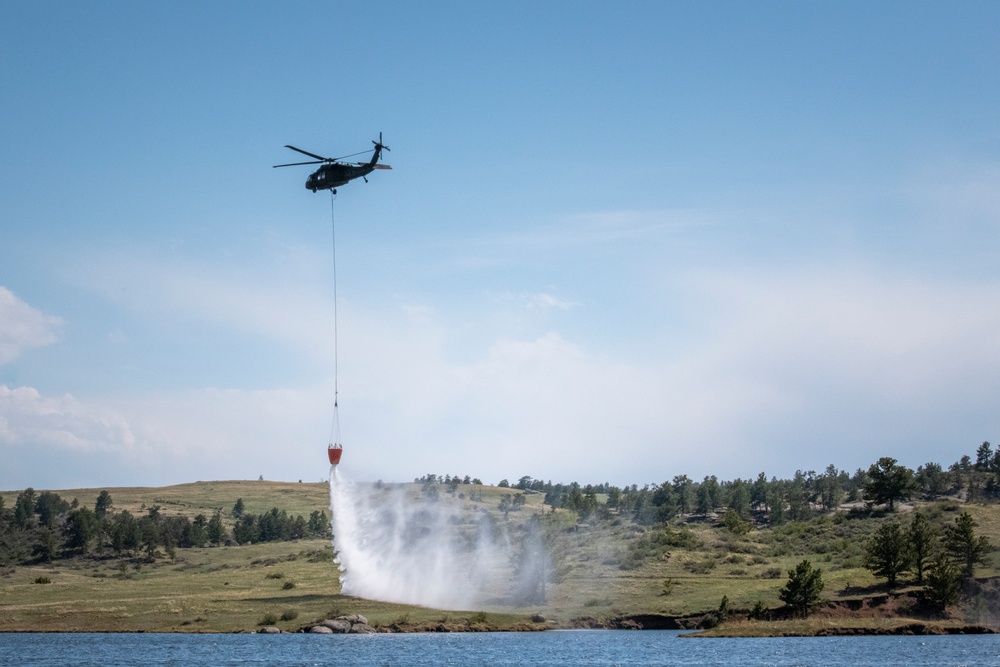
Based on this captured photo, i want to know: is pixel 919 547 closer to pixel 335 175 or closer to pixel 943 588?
pixel 943 588

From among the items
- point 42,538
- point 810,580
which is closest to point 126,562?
point 42,538

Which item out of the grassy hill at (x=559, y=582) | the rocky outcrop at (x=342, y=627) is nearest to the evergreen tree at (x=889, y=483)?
the grassy hill at (x=559, y=582)

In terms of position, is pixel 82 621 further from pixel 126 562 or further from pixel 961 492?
pixel 961 492

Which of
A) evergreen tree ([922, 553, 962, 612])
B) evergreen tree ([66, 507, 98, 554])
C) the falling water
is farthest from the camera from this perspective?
evergreen tree ([66, 507, 98, 554])

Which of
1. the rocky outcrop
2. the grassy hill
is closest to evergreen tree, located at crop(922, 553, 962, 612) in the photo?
the grassy hill

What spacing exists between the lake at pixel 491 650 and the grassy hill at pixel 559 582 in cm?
637

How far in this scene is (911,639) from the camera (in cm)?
9412

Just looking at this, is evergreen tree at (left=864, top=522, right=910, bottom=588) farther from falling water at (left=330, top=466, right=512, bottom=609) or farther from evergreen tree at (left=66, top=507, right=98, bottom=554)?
evergreen tree at (left=66, top=507, right=98, bottom=554)

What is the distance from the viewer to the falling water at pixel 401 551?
11794 centimetres

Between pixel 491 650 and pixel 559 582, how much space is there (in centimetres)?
4165

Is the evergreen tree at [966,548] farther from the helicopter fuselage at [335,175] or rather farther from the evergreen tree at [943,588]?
the helicopter fuselage at [335,175]

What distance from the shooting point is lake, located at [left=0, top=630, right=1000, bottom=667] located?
76750 mm

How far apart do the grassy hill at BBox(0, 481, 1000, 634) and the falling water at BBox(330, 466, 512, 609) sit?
3945 millimetres

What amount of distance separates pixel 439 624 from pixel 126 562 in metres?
91.4
